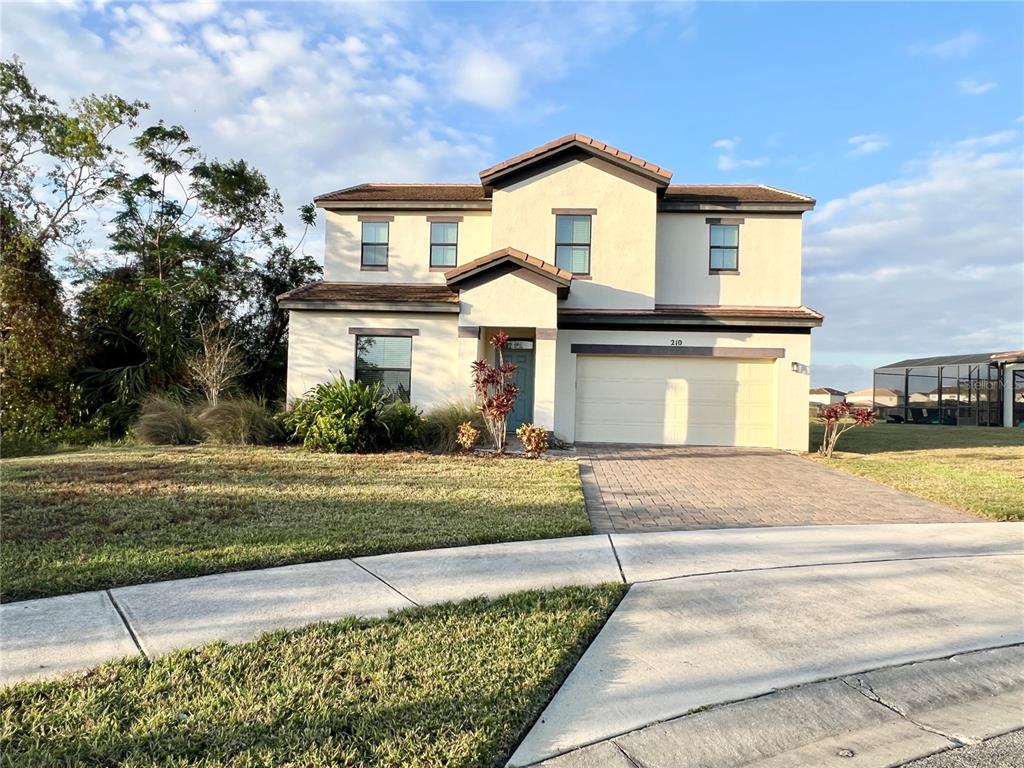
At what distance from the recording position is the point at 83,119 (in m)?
19.5

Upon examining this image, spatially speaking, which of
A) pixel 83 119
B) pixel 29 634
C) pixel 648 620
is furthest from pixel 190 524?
pixel 83 119

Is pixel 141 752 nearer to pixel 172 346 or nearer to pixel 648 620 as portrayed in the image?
pixel 648 620

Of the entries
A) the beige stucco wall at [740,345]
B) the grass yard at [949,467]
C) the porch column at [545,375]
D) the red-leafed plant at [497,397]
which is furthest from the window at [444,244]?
the grass yard at [949,467]

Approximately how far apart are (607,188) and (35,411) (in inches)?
622

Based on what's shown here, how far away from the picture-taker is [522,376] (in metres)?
16.9

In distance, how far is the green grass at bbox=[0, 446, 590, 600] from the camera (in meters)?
5.37

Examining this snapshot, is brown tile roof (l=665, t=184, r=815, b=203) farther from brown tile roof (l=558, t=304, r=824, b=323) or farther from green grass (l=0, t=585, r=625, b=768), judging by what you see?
green grass (l=0, t=585, r=625, b=768)

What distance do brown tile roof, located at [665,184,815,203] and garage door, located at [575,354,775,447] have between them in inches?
170

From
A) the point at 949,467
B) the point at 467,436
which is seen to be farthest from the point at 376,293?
the point at 949,467

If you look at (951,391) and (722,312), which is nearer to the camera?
(722,312)

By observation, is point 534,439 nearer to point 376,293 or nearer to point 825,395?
point 376,293

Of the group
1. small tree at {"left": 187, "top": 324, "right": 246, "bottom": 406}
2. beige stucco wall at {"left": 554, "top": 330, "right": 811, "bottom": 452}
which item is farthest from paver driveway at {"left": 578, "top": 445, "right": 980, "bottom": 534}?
small tree at {"left": 187, "top": 324, "right": 246, "bottom": 406}

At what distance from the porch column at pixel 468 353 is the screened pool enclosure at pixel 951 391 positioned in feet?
94.3

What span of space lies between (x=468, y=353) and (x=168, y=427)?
6.87 meters
